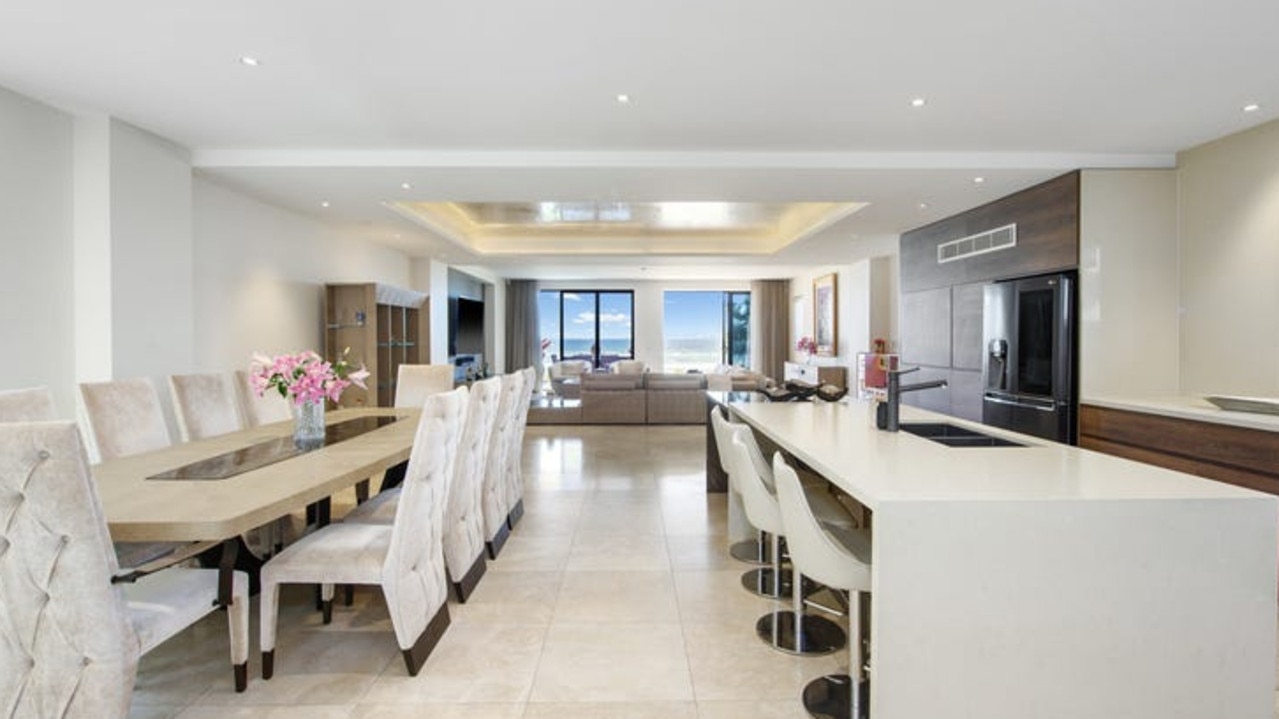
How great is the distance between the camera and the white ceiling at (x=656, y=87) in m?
2.34

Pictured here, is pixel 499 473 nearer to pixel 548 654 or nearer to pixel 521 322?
pixel 548 654

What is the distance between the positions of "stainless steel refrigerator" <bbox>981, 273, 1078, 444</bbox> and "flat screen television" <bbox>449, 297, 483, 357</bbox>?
291 inches

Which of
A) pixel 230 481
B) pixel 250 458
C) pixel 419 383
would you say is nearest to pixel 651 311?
pixel 419 383

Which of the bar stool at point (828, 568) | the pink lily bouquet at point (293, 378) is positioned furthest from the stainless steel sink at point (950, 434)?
the pink lily bouquet at point (293, 378)

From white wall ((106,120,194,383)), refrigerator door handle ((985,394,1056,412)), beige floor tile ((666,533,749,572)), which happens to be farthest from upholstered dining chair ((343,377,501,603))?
refrigerator door handle ((985,394,1056,412))

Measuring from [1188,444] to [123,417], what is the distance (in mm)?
5502

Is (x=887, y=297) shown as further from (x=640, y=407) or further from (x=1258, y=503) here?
(x=1258, y=503)

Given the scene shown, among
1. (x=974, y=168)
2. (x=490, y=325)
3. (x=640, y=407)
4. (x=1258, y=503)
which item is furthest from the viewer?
(x=490, y=325)

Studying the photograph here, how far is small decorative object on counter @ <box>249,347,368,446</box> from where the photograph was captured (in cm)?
285

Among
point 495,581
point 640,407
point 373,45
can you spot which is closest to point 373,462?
point 495,581

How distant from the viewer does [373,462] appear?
8.13 feet

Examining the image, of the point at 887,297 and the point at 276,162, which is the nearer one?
the point at 276,162

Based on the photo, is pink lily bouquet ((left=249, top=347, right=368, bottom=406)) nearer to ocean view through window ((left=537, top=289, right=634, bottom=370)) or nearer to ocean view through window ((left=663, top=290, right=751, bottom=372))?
ocean view through window ((left=537, top=289, right=634, bottom=370))

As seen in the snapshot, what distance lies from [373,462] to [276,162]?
8.95ft
